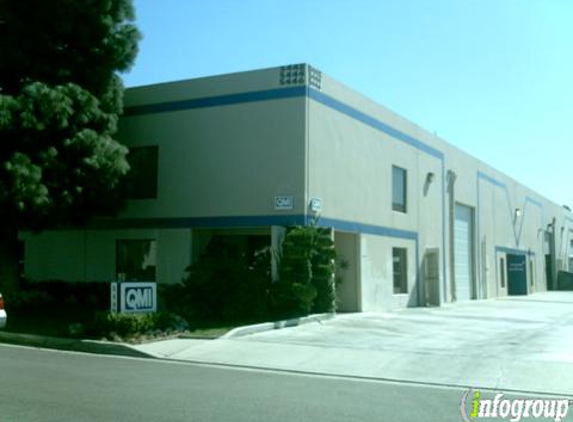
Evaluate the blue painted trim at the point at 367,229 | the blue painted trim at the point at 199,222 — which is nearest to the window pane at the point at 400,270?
the blue painted trim at the point at 367,229

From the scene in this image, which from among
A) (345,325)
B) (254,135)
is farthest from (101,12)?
(345,325)

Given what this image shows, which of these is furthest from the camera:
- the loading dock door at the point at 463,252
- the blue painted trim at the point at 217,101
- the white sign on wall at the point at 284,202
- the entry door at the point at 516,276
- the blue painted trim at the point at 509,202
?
the entry door at the point at 516,276

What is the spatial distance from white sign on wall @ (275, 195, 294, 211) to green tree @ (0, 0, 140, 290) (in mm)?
4405

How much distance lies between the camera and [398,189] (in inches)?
1047

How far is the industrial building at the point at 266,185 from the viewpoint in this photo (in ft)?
67.1

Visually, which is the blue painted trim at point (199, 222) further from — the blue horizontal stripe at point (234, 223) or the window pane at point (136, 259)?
the window pane at point (136, 259)

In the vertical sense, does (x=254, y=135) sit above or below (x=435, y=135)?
below

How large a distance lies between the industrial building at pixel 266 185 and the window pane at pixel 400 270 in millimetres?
50

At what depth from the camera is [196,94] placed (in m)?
21.9

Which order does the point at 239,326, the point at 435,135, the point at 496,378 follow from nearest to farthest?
the point at 496,378 → the point at 239,326 → the point at 435,135

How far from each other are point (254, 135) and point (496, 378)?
37.4 feet

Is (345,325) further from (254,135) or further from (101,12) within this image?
(101,12)

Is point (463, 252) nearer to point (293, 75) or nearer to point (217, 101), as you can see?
point (293, 75)

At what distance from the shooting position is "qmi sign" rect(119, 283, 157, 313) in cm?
1592
